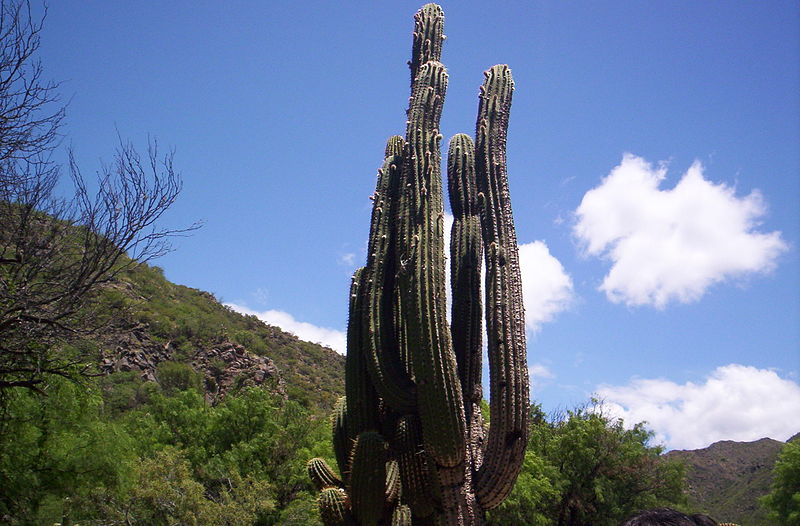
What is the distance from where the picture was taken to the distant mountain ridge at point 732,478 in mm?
29047

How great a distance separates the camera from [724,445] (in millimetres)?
47094

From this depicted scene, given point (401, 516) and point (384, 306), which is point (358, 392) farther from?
point (401, 516)

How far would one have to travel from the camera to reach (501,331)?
7855 millimetres

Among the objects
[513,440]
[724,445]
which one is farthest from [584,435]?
[724,445]

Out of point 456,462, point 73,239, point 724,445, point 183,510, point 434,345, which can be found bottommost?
point 183,510

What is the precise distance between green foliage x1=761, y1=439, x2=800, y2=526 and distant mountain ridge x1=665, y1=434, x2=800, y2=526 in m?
0.86

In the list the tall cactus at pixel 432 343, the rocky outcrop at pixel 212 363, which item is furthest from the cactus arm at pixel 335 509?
the rocky outcrop at pixel 212 363

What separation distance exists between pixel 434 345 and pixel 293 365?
147 feet

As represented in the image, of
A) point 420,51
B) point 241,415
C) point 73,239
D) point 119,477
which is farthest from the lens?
point 241,415

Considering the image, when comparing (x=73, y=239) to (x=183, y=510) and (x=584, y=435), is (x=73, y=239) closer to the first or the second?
(x=183, y=510)

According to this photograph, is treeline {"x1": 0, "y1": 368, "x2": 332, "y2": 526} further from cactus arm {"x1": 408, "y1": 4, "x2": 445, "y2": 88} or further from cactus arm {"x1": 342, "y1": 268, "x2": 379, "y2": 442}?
cactus arm {"x1": 408, "y1": 4, "x2": 445, "y2": 88}

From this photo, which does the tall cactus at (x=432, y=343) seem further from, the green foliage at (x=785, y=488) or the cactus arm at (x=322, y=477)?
the green foliage at (x=785, y=488)

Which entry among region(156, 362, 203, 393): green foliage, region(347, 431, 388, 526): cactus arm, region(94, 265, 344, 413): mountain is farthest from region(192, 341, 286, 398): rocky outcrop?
region(347, 431, 388, 526): cactus arm

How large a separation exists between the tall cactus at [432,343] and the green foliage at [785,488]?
1682cm
